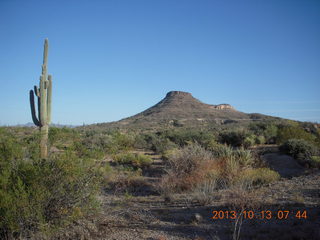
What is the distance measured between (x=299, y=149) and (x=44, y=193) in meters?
13.0

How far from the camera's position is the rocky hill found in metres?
59.2

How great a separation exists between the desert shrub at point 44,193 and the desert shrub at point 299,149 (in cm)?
1103

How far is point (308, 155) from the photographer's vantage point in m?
12.4

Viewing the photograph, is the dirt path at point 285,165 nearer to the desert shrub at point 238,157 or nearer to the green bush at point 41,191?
the desert shrub at point 238,157

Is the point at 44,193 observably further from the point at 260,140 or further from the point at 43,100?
the point at 260,140

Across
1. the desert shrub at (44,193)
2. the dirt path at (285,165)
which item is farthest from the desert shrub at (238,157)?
the desert shrub at (44,193)

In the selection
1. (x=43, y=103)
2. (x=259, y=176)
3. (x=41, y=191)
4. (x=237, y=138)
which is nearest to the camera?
(x=41, y=191)

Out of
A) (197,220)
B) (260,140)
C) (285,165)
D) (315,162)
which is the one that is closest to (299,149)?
(285,165)

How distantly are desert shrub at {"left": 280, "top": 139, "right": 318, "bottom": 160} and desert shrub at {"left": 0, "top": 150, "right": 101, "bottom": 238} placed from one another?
36.2ft

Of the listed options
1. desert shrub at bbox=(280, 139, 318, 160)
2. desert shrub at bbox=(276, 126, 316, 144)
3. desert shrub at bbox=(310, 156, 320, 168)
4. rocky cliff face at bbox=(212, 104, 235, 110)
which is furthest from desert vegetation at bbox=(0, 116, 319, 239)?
rocky cliff face at bbox=(212, 104, 235, 110)

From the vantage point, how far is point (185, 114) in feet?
219

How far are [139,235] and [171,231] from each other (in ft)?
2.21

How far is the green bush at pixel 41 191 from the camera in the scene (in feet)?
12.9

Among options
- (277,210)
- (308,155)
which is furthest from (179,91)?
(277,210)
